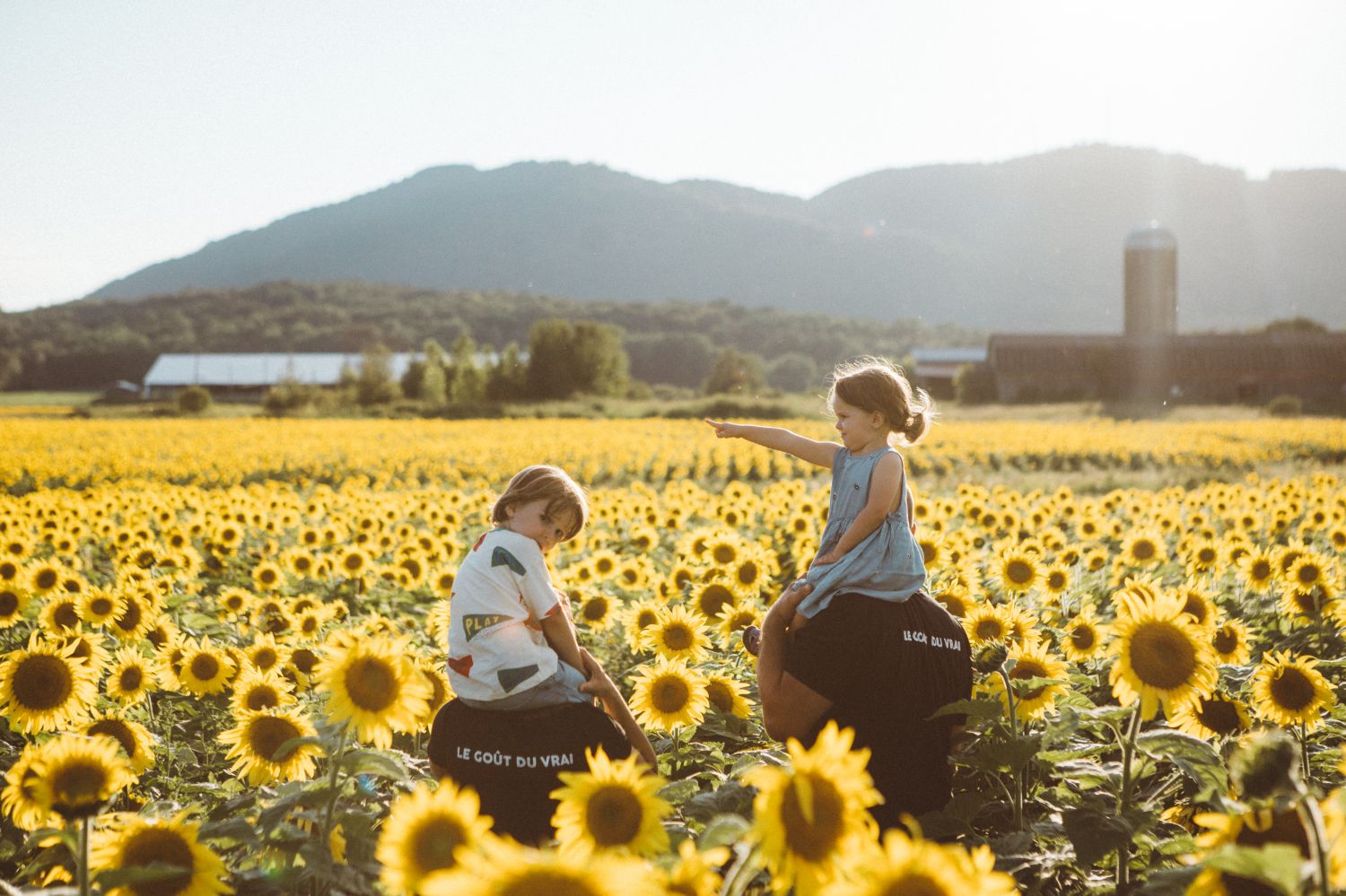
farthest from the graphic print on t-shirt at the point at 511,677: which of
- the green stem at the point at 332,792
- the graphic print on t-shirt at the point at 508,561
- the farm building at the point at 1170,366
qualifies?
the farm building at the point at 1170,366

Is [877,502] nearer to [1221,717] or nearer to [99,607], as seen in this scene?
[1221,717]

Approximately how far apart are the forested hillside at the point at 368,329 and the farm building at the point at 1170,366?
2012 inches

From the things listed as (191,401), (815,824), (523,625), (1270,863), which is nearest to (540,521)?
(523,625)

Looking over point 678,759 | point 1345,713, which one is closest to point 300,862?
point 678,759

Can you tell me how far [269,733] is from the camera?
3926mm

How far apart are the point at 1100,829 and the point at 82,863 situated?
2.73 m

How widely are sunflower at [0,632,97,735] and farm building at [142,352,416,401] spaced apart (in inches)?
3389

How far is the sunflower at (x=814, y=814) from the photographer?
6.40ft

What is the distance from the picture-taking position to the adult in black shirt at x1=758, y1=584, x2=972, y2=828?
4129 mm

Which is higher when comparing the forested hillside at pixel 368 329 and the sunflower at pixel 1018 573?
the forested hillside at pixel 368 329

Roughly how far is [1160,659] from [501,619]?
7.37 ft

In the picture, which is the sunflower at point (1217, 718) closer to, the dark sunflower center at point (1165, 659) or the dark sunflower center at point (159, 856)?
the dark sunflower center at point (1165, 659)

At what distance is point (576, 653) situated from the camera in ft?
13.2

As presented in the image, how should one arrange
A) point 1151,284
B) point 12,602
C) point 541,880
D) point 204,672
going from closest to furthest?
point 541,880 < point 204,672 < point 12,602 < point 1151,284
